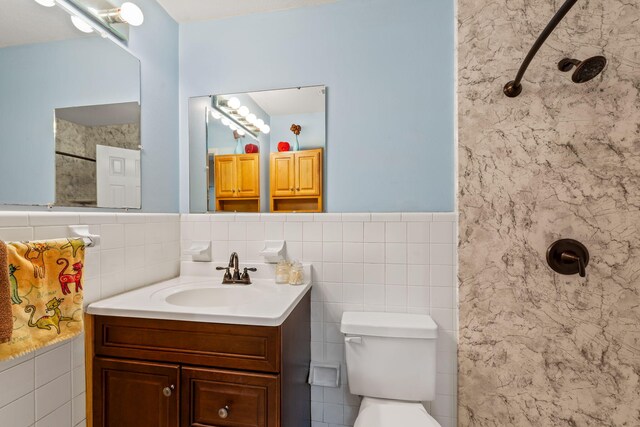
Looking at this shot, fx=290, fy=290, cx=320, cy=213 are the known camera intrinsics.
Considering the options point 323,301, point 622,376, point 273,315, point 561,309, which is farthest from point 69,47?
point 622,376

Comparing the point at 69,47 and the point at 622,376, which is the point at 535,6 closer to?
the point at 622,376

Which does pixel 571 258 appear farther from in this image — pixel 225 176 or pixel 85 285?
pixel 85 285

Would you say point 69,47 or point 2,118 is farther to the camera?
point 69,47

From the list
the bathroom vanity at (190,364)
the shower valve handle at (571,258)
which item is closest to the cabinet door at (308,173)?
the bathroom vanity at (190,364)

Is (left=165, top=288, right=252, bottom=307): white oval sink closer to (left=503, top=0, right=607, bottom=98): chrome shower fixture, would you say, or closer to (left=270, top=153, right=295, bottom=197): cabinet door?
(left=270, top=153, right=295, bottom=197): cabinet door

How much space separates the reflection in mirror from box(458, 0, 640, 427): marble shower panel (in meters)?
1.49

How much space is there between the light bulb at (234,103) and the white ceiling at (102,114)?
43cm

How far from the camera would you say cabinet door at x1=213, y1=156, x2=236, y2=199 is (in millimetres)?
1562

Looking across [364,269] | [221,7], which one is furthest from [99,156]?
[364,269]

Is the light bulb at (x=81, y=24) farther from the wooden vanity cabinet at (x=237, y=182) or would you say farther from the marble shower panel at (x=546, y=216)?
the marble shower panel at (x=546, y=216)

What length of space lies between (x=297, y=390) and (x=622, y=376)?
1303mm

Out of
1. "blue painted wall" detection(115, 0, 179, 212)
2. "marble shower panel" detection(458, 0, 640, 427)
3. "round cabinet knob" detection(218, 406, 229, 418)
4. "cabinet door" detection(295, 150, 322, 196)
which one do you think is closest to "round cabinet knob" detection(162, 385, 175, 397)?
"round cabinet knob" detection(218, 406, 229, 418)

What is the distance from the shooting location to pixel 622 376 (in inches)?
45.6

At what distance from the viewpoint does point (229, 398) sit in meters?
0.96
